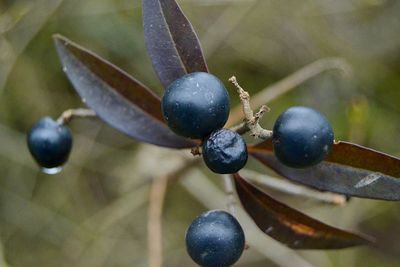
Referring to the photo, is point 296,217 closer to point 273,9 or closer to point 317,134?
point 317,134

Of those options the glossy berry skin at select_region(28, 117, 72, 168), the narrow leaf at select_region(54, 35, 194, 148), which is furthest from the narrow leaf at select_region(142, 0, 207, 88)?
the glossy berry skin at select_region(28, 117, 72, 168)

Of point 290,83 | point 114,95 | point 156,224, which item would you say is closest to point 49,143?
point 114,95

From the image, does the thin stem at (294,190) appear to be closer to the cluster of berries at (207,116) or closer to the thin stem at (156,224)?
the thin stem at (156,224)

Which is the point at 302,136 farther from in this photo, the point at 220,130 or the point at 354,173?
the point at 354,173

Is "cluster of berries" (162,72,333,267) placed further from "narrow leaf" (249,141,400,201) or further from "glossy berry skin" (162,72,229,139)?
"narrow leaf" (249,141,400,201)

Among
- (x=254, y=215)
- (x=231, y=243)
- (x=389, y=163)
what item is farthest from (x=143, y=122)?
(x=389, y=163)
